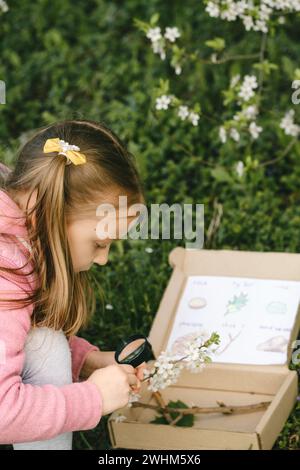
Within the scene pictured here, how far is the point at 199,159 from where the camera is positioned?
323 cm

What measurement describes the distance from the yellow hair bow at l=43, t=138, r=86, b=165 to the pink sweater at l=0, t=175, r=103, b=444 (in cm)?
15

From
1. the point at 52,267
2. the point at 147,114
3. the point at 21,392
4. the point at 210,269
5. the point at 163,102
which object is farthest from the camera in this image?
the point at 147,114

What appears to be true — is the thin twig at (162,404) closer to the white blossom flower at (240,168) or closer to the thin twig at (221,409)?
the thin twig at (221,409)

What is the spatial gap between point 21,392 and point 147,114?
2.06 metres

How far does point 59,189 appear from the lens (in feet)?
6.08

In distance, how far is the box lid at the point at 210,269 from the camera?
2.51 meters

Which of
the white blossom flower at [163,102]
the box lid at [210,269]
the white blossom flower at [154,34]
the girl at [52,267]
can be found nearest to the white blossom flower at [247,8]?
the white blossom flower at [154,34]

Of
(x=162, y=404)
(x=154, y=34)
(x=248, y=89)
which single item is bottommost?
(x=162, y=404)

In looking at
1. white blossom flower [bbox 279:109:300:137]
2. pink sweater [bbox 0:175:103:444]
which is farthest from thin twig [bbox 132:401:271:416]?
white blossom flower [bbox 279:109:300:137]

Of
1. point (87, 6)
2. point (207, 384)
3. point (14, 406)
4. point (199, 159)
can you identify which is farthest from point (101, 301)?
point (87, 6)

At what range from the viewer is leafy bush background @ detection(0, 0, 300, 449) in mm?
2871

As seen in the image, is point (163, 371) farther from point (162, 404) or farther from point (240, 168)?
point (240, 168)

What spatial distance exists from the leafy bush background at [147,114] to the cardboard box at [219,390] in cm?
11

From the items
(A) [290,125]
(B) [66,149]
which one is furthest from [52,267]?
(A) [290,125]
